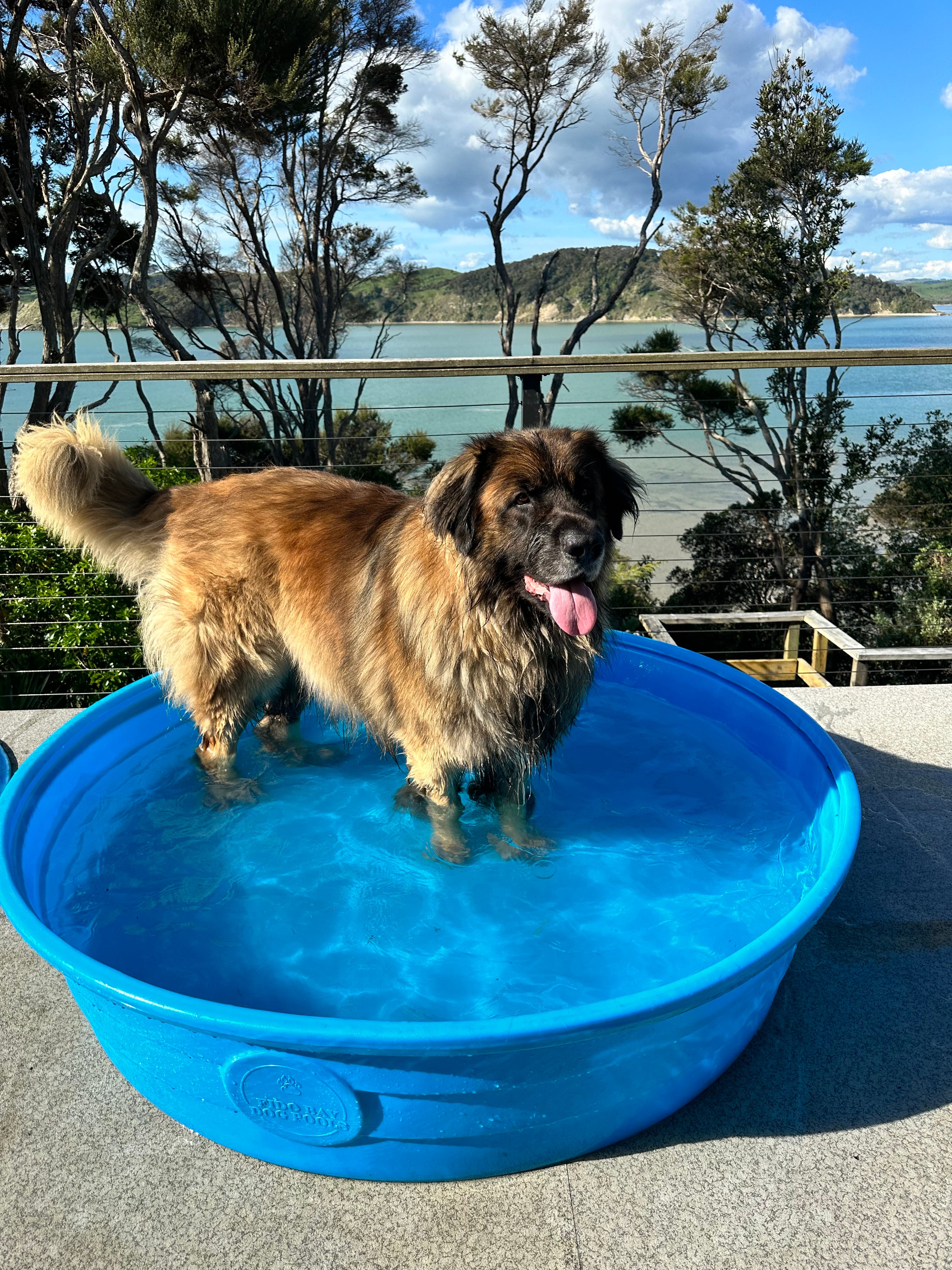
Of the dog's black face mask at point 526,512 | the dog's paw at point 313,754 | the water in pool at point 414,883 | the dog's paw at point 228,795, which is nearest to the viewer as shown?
the dog's black face mask at point 526,512

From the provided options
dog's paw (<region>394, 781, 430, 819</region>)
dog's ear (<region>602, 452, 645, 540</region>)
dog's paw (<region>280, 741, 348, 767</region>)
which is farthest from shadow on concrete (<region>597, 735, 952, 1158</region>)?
dog's paw (<region>280, 741, 348, 767</region>)

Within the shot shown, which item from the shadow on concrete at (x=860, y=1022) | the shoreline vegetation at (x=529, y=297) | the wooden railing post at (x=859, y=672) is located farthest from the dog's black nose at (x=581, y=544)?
the shoreline vegetation at (x=529, y=297)

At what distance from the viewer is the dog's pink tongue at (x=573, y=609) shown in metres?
2.22

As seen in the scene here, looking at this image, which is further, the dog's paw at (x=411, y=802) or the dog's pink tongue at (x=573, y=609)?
the dog's paw at (x=411, y=802)

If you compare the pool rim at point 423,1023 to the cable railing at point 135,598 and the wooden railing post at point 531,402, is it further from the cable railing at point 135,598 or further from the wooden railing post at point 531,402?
the wooden railing post at point 531,402

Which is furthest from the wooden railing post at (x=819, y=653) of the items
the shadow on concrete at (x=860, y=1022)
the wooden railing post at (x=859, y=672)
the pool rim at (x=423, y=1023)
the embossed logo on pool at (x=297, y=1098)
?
the embossed logo on pool at (x=297, y=1098)

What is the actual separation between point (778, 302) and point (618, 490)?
1229cm

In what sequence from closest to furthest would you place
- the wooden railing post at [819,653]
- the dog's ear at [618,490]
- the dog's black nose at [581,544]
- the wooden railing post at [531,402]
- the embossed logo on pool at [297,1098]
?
the embossed logo on pool at [297,1098] → the dog's black nose at [581,544] → the dog's ear at [618,490] → the wooden railing post at [531,402] → the wooden railing post at [819,653]

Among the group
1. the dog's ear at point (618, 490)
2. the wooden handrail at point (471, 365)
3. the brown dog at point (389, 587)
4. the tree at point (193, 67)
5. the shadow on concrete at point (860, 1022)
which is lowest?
the shadow on concrete at point (860, 1022)

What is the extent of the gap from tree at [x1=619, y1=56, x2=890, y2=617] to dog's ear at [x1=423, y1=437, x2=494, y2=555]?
29.3 ft

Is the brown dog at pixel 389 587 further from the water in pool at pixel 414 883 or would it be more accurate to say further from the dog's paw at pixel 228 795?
the water in pool at pixel 414 883

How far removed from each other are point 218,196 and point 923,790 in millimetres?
17184

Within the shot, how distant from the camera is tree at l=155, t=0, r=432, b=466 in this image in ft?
49.0

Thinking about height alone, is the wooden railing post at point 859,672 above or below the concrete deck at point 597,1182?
above
